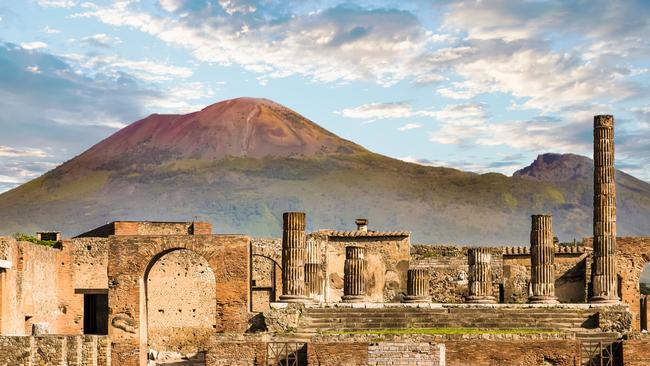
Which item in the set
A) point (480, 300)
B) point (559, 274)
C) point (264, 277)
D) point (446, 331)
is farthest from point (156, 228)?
point (446, 331)

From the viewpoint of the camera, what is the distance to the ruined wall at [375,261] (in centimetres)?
4531

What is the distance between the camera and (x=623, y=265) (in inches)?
1767

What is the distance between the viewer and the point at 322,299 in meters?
41.2

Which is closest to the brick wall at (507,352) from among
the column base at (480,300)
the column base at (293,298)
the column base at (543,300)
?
the column base at (543,300)

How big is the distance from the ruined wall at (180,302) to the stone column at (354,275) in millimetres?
7442

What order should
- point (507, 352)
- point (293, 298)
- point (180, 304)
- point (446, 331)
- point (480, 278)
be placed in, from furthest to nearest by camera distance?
1. point (180, 304)
2. point (480, 278)
3. point (293, 298)
4. point (446, 331)
5. point (507, 352)

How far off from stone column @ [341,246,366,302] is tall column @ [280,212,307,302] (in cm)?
150

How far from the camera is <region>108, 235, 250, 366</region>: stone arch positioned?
38312mm

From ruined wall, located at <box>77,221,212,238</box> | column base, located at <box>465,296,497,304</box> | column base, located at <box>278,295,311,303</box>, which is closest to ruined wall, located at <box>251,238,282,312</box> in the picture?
ruined wall, located at <box>77,221,212,238</box>

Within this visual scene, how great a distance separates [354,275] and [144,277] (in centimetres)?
655

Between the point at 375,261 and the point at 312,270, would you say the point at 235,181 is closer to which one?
the point at 375,261

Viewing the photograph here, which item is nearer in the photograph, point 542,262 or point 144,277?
point 542,262

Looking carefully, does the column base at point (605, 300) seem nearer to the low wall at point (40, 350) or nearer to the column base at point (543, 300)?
the column base at point (543, 300)

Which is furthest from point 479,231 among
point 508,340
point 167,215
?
point 508,340
